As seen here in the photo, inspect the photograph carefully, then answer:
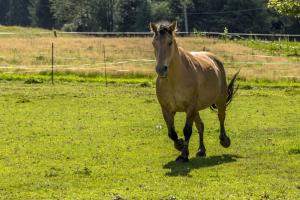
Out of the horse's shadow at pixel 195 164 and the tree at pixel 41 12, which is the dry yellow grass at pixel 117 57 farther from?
the tree at pixel 41 12

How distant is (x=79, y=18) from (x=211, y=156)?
9491 centimetres

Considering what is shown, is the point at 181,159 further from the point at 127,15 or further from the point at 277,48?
the point at 127,15

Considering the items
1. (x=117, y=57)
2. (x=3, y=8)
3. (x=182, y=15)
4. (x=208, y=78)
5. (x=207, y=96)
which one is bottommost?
(x=117, y=57)

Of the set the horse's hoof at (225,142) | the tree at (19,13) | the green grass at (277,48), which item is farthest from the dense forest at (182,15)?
the horse's hoof at (225,142)

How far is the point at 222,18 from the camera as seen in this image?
336 ft

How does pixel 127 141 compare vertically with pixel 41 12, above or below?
below

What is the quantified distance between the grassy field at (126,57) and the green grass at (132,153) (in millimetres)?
10523

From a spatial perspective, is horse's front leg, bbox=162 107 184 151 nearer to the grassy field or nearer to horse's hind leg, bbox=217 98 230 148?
horse's hind leg, bbox=217 98 230 148

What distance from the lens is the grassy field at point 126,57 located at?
36.0 metres

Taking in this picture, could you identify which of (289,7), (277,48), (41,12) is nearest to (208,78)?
(289,7)

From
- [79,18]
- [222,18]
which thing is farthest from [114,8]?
[222,18]

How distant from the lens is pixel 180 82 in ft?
40.7

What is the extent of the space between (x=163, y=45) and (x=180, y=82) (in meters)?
1.04

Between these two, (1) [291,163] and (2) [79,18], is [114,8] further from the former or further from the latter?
(1) [291,163]
